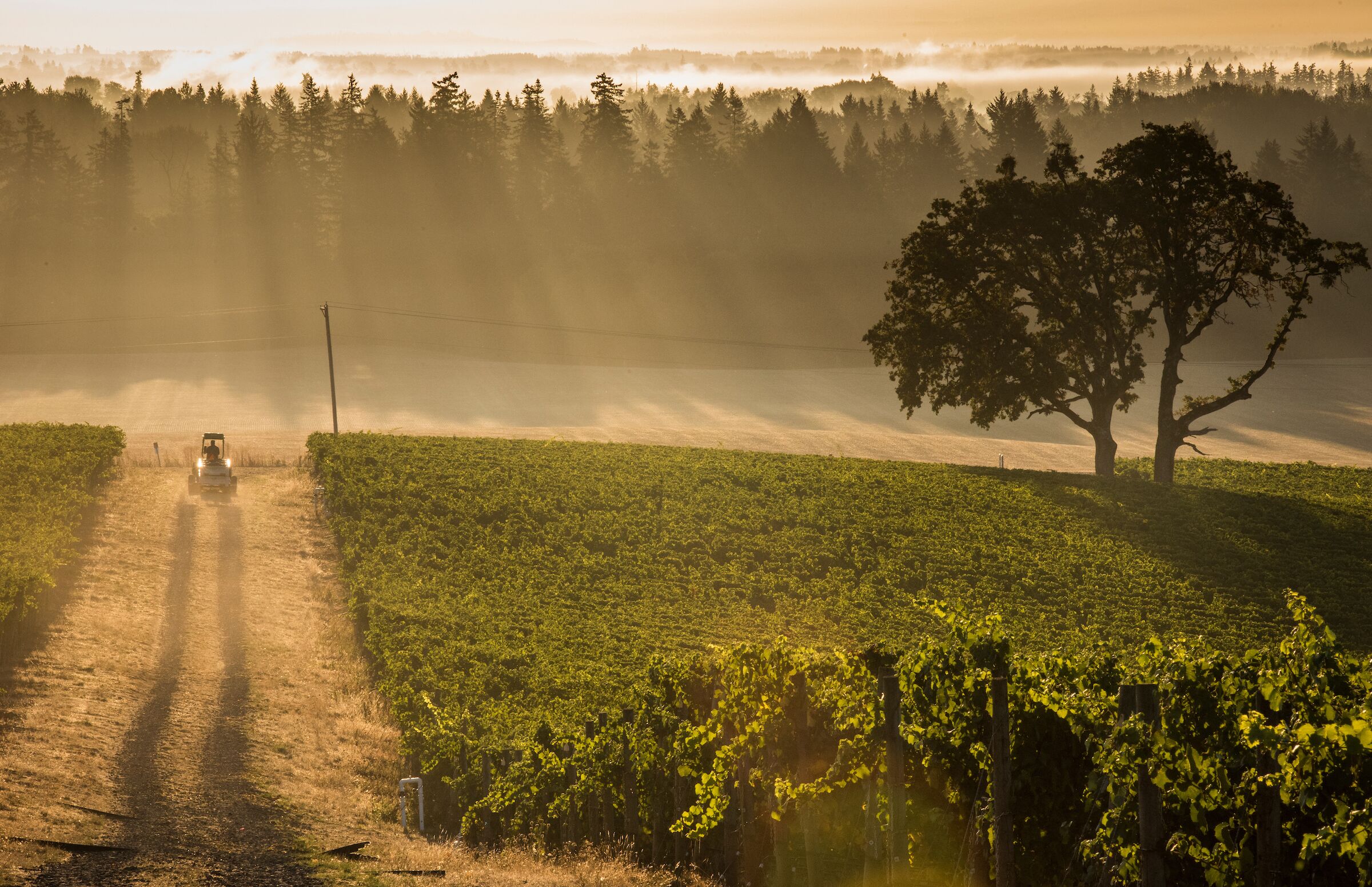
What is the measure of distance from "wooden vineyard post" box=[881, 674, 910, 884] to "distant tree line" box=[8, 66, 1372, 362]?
366 ft

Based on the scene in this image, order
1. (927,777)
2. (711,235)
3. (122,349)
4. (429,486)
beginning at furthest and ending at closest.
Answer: (711,235) → (122,349) → (429,486) → (927,777)

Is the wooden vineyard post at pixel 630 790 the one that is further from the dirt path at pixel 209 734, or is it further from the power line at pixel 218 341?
the power line at pixel 218 341

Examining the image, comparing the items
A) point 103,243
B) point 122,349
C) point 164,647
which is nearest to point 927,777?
→ point 164,647

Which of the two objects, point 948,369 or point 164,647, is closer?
point 164,647

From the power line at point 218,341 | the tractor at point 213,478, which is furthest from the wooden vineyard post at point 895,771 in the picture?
the power line at point 218,341

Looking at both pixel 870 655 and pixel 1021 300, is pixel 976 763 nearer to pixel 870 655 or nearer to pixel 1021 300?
pixel 870 655

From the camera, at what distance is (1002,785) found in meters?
9.48

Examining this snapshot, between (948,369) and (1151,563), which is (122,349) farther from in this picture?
(1151,563)

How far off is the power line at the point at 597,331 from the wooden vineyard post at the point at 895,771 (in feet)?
352

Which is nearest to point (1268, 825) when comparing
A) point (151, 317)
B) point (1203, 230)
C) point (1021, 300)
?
point (1203, 230)

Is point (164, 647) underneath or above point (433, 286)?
underneath

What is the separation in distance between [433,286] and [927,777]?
11962cm

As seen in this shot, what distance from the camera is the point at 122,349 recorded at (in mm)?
107812

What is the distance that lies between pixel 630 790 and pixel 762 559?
19870mm
